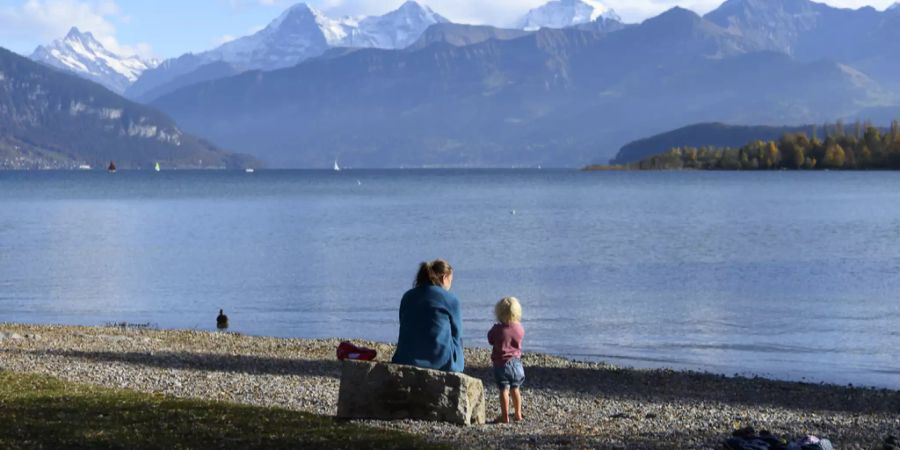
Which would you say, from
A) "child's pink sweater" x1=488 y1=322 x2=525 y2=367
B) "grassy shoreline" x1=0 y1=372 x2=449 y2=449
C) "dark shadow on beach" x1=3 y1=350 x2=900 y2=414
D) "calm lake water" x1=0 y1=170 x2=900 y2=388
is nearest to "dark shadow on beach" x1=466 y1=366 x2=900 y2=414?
"dark shadow on beach" x1=3 y1=350 x2=900 y2=414

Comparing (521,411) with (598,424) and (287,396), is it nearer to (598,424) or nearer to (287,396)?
(598,424)

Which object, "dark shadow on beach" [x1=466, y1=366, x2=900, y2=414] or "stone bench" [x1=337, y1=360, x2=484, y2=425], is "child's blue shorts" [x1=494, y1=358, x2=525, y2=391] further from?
"dark shadow on beach" [x1=466, y1=366, x2=900, y2=414]

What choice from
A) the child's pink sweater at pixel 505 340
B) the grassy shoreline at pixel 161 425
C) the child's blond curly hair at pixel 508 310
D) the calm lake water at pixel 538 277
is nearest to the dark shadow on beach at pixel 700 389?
the calm lake water at pixel 538 277

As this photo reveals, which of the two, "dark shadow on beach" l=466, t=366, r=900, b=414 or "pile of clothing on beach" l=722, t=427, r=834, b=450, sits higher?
"pile of clothing on beach" l=722, t=427, r=834, b=450

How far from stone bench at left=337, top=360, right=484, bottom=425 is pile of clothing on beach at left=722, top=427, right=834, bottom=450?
3.93 m

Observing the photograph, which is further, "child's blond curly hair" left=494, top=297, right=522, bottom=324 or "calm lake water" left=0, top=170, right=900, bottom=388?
"calm lake water" left=0, top=170, right=900, bottom=388

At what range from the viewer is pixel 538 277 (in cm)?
5725

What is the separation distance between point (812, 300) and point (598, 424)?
1218 inches

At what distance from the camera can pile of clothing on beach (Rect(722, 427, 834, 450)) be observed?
15879mm

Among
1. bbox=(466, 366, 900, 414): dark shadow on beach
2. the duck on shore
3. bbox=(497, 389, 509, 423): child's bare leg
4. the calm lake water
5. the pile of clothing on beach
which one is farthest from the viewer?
the duck on shore

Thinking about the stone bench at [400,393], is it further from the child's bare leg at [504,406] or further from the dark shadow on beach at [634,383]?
the dark shadow on beach at [634,383]

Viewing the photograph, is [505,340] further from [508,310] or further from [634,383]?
[634,383]

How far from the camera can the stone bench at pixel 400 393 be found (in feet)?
59.6

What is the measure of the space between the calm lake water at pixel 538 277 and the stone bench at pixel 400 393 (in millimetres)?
14756
